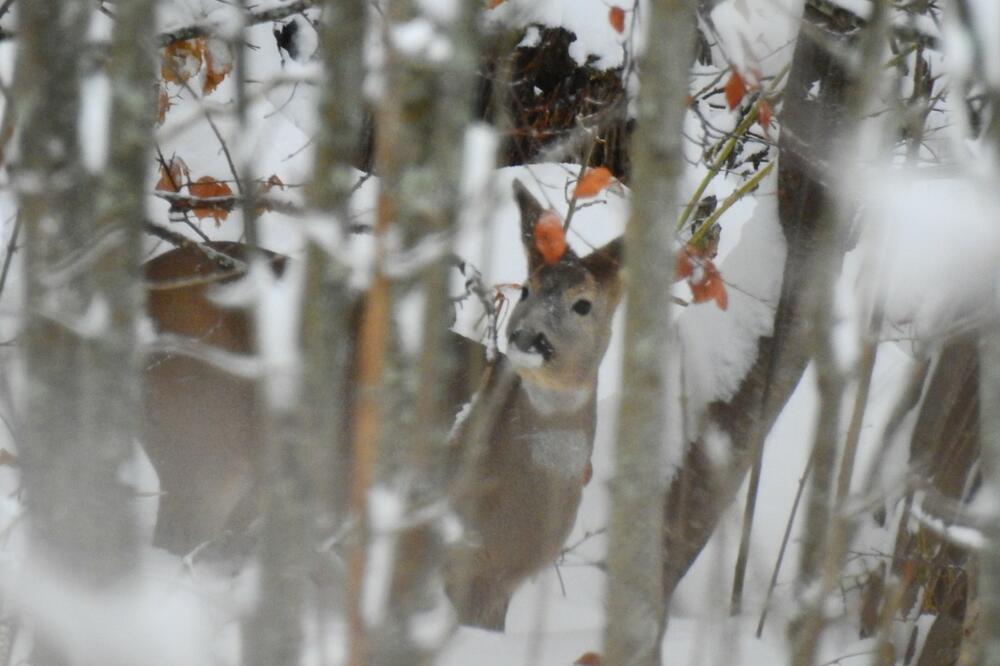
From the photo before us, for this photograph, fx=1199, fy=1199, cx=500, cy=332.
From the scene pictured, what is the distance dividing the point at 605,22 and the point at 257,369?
6.40 meters

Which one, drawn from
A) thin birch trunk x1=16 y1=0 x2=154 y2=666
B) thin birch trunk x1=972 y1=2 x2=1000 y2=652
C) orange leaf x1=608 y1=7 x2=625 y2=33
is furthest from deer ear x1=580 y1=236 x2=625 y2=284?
thin birch trunk x1=16 y1=0 x2=154 y2=666

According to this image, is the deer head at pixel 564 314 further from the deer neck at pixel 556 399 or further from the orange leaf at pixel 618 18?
the orange leaf at pixel 618 18

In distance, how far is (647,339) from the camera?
1.57 m

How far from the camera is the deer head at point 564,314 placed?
4398mm

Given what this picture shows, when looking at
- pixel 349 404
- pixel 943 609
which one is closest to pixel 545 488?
pixel 349 404

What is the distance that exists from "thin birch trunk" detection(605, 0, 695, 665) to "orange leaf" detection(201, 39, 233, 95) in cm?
306

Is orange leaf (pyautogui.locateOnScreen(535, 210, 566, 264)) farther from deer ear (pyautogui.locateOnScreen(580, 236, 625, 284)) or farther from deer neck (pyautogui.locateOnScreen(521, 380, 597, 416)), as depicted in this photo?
deer neck (pyautogui.locateOnScreen(521, 380, 597, 416))

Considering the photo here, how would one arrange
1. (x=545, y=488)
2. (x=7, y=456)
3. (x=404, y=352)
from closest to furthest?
(x=404, y=352) < (x=7, y=456) < (x=545, y=488)

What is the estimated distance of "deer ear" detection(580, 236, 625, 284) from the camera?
4.58m

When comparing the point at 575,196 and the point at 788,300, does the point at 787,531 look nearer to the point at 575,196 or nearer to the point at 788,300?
the point at 575,196

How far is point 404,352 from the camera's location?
133 centimetres

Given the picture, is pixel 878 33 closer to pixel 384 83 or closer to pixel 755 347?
pixel 384 83

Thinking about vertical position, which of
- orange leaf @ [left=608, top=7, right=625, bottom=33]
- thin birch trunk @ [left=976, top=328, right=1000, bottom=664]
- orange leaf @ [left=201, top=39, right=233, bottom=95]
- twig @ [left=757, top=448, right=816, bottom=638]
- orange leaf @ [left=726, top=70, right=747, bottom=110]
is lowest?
twig @ [left=757, top=448, right=816, bottom=638]

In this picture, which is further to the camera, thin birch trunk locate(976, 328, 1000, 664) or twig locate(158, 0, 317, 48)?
twig locate(158, 0, 317, 48)
